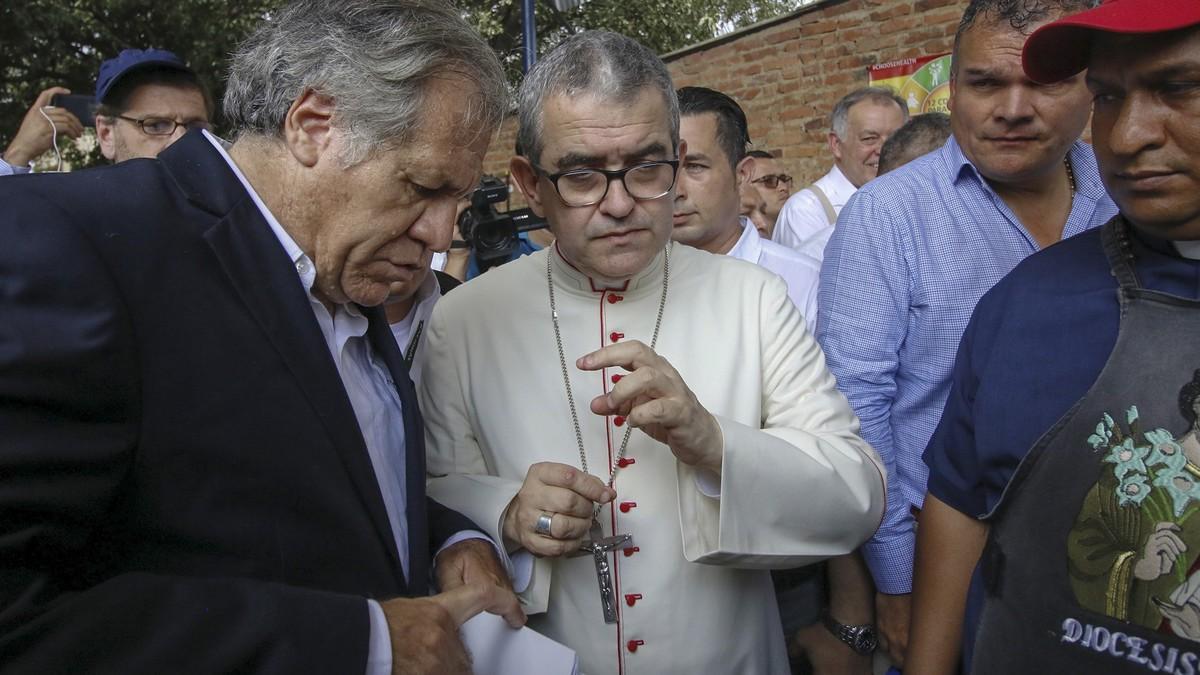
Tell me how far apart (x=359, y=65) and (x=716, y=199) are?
207 cm

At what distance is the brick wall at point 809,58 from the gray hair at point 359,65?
22.7 ft

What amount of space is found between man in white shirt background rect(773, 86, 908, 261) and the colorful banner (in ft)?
5.91

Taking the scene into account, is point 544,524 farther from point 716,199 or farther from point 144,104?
point 144,104

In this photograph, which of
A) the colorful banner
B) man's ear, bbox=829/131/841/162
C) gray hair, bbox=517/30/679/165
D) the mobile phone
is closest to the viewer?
gray hair, bbox=517/30/679/165

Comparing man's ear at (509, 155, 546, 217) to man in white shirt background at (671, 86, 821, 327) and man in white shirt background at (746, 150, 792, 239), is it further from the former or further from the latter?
man in white shirt background at (746, 150, 792, 239)

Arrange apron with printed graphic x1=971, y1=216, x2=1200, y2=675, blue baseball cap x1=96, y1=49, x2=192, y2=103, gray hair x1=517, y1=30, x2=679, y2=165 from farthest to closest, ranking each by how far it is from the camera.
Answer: blue baseball cap x1=96, y1=49, x2=192, y2=103 < gray hair x1=517, y1=30, x2=679, y2=165 < apron with printed graphic x1=971, y1=216, x2=1200, y2=675

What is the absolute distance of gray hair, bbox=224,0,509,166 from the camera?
1.52 metres

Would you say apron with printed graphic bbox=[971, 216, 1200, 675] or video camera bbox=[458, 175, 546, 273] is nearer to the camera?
apron with printed graphic bbox=[971, 216, 1200, 675]

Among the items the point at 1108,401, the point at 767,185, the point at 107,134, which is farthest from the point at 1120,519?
the point at 767,185

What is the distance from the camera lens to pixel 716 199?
11.2 feet

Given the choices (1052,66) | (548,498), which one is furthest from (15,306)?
(1052,66)

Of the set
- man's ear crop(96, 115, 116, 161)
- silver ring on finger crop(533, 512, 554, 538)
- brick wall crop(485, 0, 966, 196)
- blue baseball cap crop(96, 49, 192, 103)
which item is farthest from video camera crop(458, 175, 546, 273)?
brick wall crop(485, 0, 966, 196)

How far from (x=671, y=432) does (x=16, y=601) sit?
104 cm

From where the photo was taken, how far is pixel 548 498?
1.75 m
